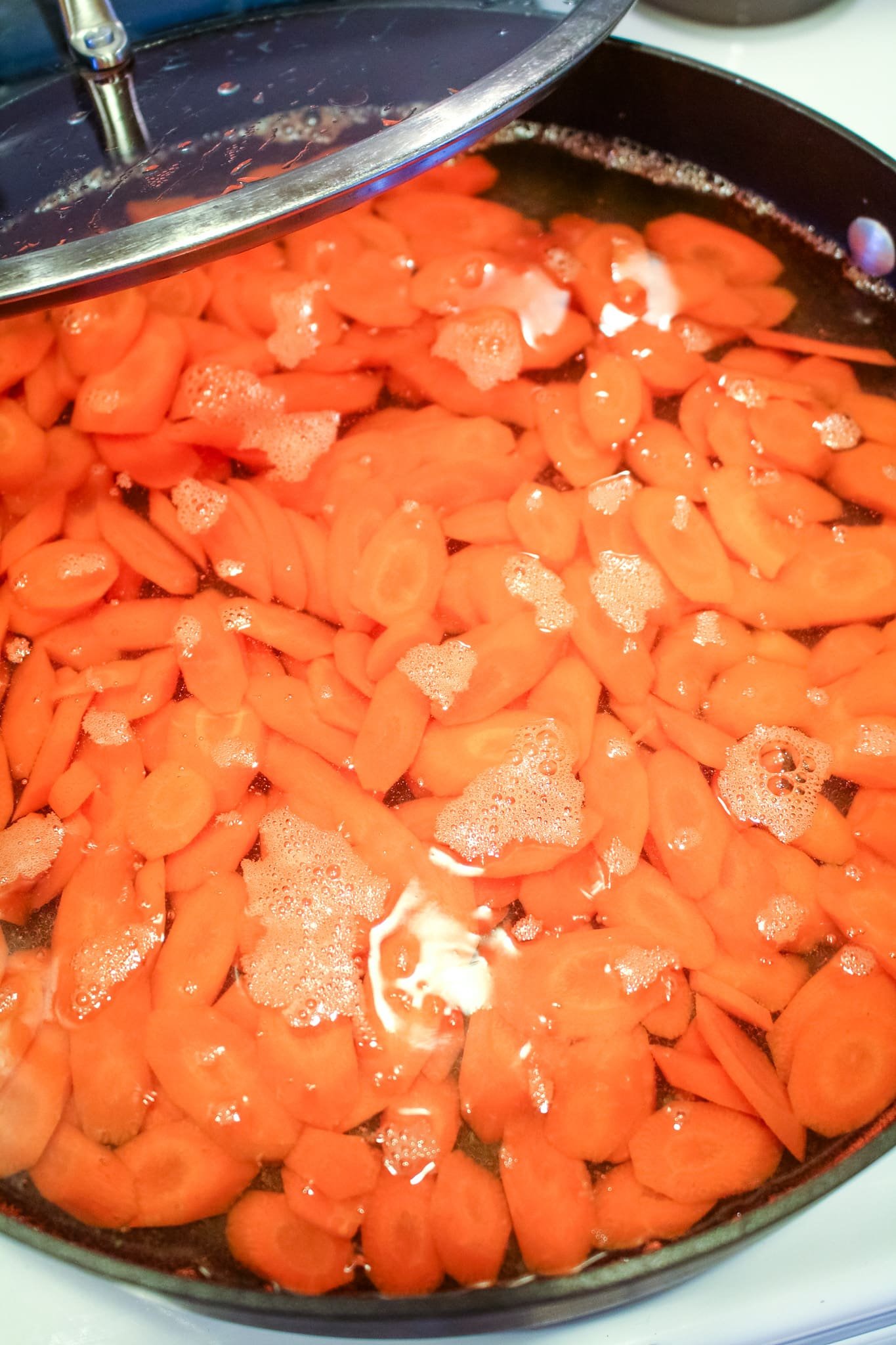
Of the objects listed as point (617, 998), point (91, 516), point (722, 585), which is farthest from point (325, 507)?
point (617, 998)

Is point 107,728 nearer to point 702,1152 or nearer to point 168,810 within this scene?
point 168,810

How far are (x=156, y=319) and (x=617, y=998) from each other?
0.68 metres

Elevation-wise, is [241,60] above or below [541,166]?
above

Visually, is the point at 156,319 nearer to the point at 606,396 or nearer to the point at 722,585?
the point at 606,396

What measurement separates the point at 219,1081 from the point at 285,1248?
100 mm

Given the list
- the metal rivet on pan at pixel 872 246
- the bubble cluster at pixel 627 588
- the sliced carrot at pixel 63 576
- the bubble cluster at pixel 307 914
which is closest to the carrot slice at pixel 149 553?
the sliced carrot at pixel 63 576

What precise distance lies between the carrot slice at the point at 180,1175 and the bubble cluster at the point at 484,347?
63 cm

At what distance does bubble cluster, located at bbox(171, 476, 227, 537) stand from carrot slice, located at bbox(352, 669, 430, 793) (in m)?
0.22

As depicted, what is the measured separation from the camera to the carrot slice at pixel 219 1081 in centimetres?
58

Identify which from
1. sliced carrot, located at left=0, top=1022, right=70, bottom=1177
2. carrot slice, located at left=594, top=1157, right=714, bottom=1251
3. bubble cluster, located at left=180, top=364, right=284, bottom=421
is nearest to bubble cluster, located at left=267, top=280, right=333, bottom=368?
bubble cluster, located at left=180, top=364, right=284, bottom=421

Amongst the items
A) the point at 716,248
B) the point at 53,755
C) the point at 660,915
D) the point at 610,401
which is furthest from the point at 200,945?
the point at 716,248

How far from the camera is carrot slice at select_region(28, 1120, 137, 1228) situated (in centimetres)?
57

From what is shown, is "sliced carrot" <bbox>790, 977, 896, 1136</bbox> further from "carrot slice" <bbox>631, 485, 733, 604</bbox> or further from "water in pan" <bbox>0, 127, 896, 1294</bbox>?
"carrot slice" <bbox>631, 485, 733, 604</bbox>

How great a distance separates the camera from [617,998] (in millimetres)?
606
